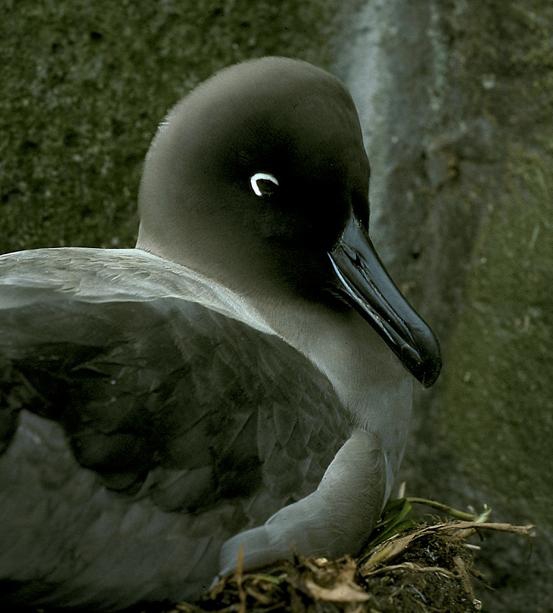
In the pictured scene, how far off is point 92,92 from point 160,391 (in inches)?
45.1

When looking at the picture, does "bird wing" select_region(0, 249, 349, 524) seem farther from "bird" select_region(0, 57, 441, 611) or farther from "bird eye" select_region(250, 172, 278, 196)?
"bird eye" select_region(250, 172, 278, 196)

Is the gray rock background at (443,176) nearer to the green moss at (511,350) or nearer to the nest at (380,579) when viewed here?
the green moss at (511,350)

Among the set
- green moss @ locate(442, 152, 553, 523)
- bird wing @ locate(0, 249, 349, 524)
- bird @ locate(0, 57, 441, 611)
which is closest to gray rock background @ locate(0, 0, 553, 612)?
green moss @ locate(442, 152, 553, 523)

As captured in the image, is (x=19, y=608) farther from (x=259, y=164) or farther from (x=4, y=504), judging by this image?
(x=259, y=164)

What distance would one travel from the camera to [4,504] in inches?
48.2

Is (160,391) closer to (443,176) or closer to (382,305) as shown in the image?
(382,305)

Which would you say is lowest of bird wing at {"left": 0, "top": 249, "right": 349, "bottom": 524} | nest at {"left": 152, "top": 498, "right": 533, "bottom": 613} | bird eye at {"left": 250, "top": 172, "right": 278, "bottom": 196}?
nest at {"left": 152, "top": 498, "right": 533, "bottom": 613}

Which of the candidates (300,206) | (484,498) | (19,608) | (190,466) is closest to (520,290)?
(484,498)

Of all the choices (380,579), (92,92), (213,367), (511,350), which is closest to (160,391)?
(213,367)

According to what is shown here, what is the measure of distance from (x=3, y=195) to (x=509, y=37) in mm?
1219

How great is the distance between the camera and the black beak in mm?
1614

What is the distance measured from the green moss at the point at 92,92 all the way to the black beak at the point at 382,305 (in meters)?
0.76

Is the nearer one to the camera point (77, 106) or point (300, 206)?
point (300, 206)

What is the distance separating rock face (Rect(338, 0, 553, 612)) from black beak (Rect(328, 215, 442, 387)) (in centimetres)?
81
